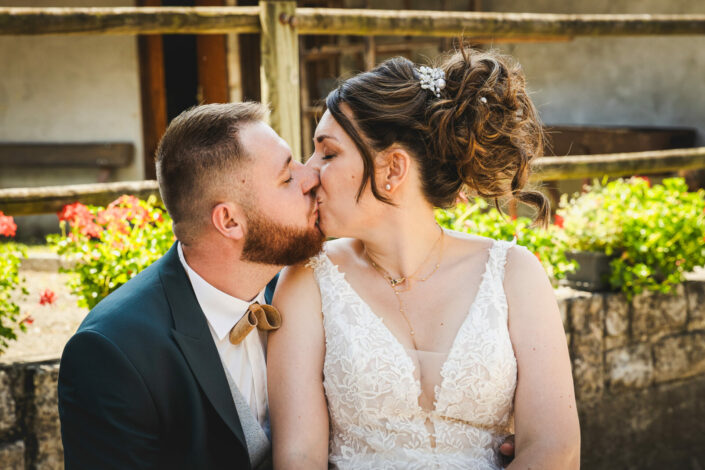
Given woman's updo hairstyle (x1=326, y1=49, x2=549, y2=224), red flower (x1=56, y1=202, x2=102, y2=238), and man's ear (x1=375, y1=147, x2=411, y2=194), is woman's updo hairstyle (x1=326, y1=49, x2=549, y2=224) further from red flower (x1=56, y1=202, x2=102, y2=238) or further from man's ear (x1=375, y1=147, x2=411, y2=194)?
red flower (x1=56, y1=202, x2=102, y2=238)

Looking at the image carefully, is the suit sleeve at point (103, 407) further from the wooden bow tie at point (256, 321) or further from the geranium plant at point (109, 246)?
the geranium plant at point (109, 246)

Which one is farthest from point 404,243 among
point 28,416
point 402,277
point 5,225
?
point 5,225

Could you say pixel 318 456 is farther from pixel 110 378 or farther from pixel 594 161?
pixel 594 161

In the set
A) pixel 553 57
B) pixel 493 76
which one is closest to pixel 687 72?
pixel 553 57

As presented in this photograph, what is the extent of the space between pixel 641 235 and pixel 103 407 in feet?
9.46

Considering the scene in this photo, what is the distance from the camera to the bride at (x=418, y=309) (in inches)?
87.4

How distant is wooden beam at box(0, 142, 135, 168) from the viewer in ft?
24.7

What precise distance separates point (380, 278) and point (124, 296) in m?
0.84

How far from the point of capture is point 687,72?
279 inches

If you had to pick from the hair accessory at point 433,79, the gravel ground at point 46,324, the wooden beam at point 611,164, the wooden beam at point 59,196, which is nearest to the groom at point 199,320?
the hair accessory at point 433,79

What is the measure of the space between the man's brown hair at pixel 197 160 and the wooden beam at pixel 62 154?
570cm

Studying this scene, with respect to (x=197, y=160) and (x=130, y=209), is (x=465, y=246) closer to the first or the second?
(x=197, y=160)

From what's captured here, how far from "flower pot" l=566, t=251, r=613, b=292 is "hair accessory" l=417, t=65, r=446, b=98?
6.18 feet

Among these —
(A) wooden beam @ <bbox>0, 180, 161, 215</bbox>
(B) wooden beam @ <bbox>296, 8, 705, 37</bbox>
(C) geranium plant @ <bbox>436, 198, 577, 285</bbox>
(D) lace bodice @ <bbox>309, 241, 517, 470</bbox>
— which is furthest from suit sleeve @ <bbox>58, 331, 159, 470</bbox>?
(B) wooden beam @ <bbox>296, 8, 705, 37</bbox>
